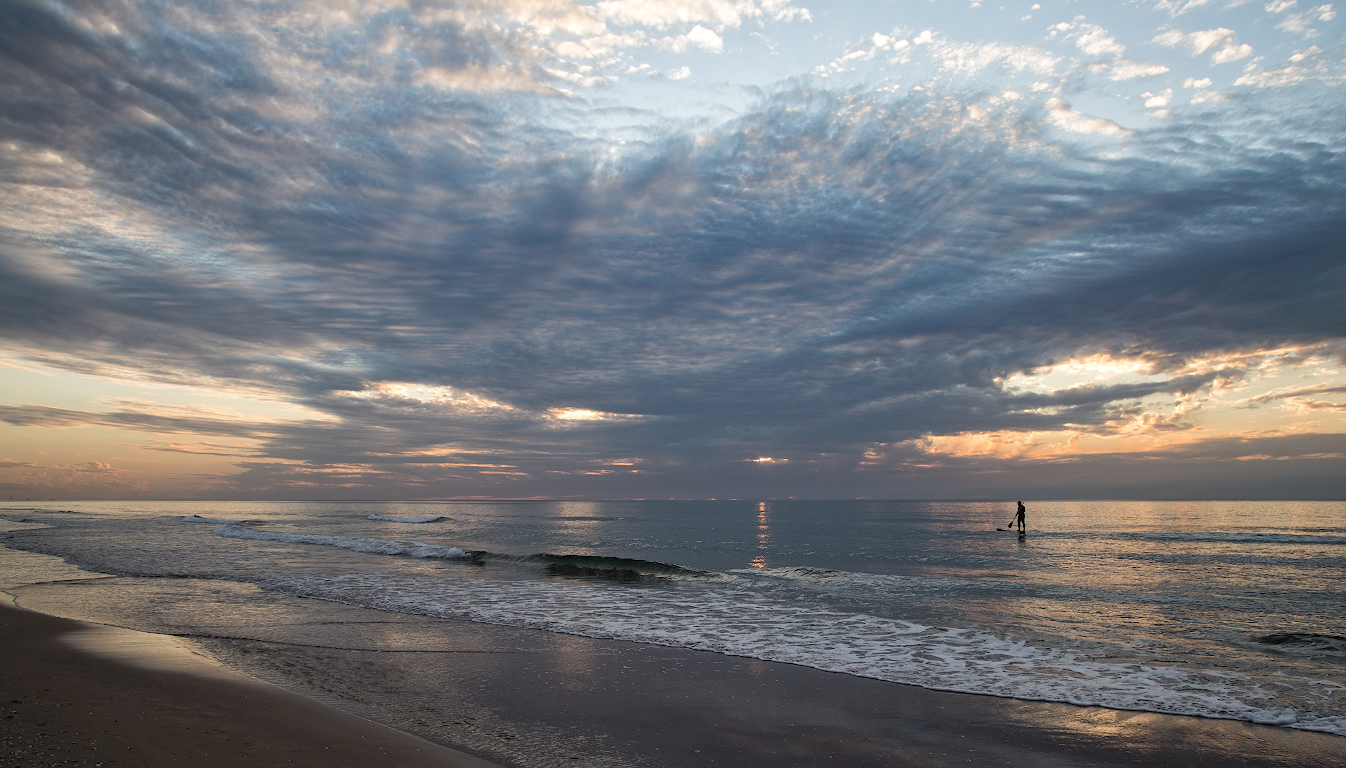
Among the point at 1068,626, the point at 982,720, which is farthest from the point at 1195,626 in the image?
the point at 982,720

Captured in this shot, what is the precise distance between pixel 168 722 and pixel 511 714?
3.78 m

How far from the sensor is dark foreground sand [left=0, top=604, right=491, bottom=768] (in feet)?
19.4

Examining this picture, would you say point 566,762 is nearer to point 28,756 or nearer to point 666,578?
point 28,756

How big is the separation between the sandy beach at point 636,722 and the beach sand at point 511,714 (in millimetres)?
33

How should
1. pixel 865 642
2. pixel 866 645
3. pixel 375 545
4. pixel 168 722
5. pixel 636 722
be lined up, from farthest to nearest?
pixel 375 545, pixel 865 642, pixel 866 645, pixel 636 722, pixel 168 722

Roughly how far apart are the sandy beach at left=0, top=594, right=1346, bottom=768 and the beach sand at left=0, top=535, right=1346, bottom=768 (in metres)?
0.03

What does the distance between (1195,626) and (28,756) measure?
71.3 feet

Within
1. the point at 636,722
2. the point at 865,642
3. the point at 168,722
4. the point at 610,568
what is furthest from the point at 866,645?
the point at 610,568

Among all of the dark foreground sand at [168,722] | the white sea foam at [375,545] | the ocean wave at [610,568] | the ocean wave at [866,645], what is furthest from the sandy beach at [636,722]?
the white sea foam at [375,545]

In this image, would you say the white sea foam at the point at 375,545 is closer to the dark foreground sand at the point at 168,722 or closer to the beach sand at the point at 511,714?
the beach sand at the point at 511,714

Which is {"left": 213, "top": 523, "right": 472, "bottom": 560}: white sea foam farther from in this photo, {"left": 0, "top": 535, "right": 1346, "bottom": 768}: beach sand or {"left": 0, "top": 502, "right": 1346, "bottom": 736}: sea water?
{"left": 0, "top": 535, "right": 1346, "bottom": 768}: beach sand

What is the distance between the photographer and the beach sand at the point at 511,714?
6.44m

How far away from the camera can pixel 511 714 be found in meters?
7.86

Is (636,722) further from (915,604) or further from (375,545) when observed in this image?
(375,545)
